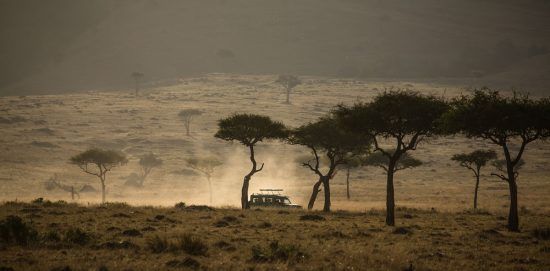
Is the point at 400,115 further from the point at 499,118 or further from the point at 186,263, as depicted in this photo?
the point at 186,263

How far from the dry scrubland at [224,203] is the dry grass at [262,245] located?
66mm

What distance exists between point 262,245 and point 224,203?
55.0 meters

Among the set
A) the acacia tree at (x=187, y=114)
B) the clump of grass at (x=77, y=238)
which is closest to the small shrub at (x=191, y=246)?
the clump of grass at (x=77, y=238)

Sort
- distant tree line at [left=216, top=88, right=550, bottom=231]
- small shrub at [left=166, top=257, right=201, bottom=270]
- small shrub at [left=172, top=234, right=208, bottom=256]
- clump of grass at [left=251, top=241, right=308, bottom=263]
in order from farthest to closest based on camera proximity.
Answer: distant tree line at [left=216, top=88, right=550, bottom=231] → small shrub at [left=172, top=234, right=208, bottom=256] → clump of grass at [left=251, top=241, right=308, bottom=263] → small shrub at [left=166, top=257, right=201, bottom=270]

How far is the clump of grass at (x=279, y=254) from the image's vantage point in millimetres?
18469

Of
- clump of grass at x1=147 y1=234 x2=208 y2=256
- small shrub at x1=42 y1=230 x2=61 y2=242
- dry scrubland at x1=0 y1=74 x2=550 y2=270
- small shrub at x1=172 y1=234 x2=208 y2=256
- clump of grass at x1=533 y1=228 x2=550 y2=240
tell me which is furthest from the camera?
clump of grass at x1=533 y1=228 x2=550 y2=240

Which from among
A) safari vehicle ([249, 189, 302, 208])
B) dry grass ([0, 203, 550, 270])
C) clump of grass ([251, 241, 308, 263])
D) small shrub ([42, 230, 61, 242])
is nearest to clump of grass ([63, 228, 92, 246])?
dry grass ([0, 203, 550, 270])

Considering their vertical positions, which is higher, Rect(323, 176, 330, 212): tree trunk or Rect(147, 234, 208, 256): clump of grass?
Rect(147, 234, 208, 256): clump of grass

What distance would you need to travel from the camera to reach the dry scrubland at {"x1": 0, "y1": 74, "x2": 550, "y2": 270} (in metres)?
19.2

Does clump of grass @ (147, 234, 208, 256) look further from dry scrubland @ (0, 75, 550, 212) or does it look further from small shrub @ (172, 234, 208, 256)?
dry scrubland @ (0, 75, 550, 212)

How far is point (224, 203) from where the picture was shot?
7631cm

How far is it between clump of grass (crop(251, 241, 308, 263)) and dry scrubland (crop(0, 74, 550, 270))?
0.06 m

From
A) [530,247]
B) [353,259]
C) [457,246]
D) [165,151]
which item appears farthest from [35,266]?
[165,151]

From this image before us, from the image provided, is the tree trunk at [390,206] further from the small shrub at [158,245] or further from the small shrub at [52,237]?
the small shrub at [52,237]
